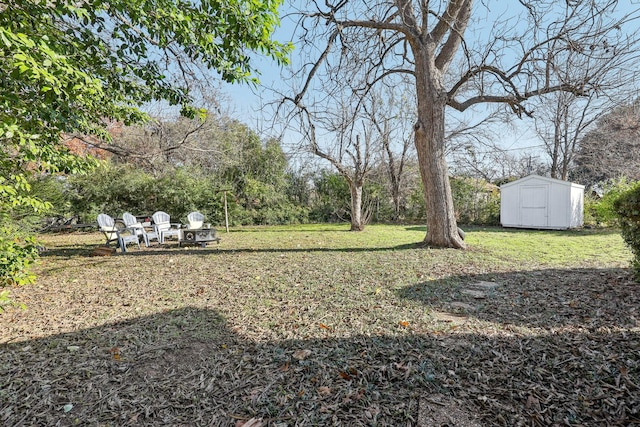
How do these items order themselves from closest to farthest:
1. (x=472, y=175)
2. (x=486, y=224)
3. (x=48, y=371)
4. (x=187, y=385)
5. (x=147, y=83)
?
(x=187, y=385) < (x=48, y=371) < (x=147, y=83) < (x=486, y=224) < (x=472, y=175)

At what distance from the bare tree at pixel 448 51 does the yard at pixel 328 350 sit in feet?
9.50

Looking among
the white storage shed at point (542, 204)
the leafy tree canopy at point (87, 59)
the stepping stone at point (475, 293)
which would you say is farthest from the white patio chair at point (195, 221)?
the white storage shed at point (542, 204)

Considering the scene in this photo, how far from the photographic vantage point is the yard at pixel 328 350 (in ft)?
5.47

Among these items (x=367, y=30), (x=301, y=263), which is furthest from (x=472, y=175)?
(x=301, y=263)

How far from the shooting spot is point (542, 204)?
11.0 meters

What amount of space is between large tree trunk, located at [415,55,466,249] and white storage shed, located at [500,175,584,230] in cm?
679

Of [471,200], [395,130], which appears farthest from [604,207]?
[395,130]

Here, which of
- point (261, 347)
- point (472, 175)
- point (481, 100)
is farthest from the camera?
point (472, 175)

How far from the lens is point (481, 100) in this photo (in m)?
6.13

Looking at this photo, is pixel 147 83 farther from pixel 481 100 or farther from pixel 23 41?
pixel 481 100

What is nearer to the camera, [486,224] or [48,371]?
[48,371]

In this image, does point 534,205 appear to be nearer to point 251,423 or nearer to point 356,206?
point 356,206

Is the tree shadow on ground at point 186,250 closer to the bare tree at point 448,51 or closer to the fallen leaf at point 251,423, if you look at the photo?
the bare tree at point 448,51

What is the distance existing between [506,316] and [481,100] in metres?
4.91
